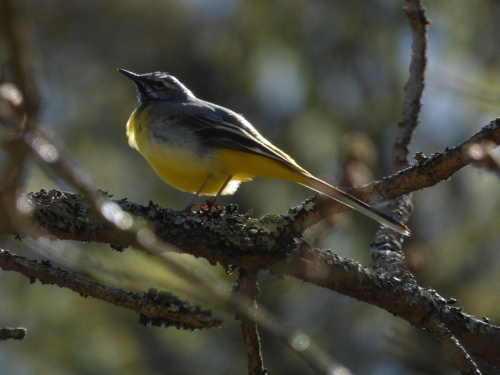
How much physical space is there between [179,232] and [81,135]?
299 inches

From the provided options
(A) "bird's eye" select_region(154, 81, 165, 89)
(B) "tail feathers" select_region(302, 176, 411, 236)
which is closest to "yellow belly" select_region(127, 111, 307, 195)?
(B) "tail feathers" select_region(302, 176, 411, 236)

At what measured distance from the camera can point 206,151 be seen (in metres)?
5.09

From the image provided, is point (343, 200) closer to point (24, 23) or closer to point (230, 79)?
point (24, 23)

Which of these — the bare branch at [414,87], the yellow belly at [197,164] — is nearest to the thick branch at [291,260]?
the bare branch at [414,87]

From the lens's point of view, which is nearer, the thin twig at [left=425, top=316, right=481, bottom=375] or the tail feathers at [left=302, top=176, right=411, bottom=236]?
the thin twig at [left=425, top=316, right=481, bottom=375]

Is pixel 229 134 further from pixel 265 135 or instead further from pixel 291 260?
pixel 265 135

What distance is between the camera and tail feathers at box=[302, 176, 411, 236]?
3.68 m

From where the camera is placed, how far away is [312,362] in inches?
65.5

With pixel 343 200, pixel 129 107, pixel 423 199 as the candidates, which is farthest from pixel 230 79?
pixel 343 200

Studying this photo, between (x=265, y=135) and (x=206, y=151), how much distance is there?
191 inches

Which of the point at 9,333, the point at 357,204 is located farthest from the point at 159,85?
the point at 9,333

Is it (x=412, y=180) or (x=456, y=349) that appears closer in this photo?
(x=456, y=349)

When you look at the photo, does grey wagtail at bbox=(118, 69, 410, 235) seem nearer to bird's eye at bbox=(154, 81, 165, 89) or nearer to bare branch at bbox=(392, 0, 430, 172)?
bare branch at bbox=(392, 0, 430, 172)

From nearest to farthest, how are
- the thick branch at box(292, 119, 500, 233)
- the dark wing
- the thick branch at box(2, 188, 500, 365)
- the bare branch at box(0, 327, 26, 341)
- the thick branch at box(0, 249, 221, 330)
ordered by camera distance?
the bare branch at box(0, 327, 26, 341) < the thick branch at box(0, 249, 221, 330) < the thick branch at box(292, 119, 500, 233) < the thick branch at box(2, 188, 500, 365) < the dark wing
